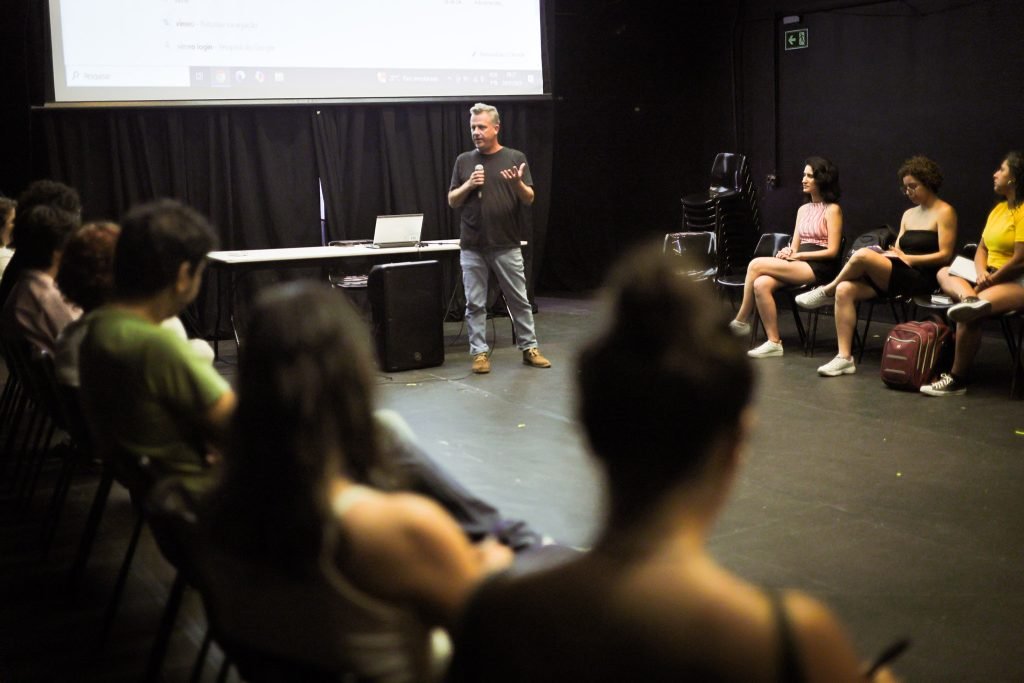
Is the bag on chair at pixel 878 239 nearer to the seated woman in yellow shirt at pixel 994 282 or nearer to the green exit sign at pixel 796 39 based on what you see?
the seated woman in yellow shirt at pixel 994 282

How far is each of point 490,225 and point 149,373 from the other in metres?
4.42

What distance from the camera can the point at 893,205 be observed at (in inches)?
315

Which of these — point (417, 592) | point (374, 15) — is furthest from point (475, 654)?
point (374, 15)

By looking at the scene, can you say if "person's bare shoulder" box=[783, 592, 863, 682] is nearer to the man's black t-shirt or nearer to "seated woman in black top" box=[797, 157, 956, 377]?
"seated woman in black top" box=[797, 157, 956, 377]

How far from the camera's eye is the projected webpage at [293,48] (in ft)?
23.4

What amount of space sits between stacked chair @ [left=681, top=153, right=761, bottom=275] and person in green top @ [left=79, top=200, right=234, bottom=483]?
646cm

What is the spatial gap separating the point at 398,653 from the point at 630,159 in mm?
9070

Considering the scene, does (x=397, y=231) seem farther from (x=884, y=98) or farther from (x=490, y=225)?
(x=884, y=98)

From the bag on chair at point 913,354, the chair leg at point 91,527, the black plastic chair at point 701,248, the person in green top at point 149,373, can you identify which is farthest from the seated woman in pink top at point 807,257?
the person in green top at point 149,373

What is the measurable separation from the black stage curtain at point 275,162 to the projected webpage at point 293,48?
0.99ft

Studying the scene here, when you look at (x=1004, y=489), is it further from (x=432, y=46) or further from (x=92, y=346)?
(x=432, y=46)

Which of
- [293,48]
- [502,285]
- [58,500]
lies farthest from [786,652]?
[293,48]

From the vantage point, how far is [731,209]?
8.55m

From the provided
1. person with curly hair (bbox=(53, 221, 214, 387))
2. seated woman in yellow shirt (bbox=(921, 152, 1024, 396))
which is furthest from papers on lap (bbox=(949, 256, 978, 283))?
person with curly hair (bbox=(53, 221, 214, 387))
